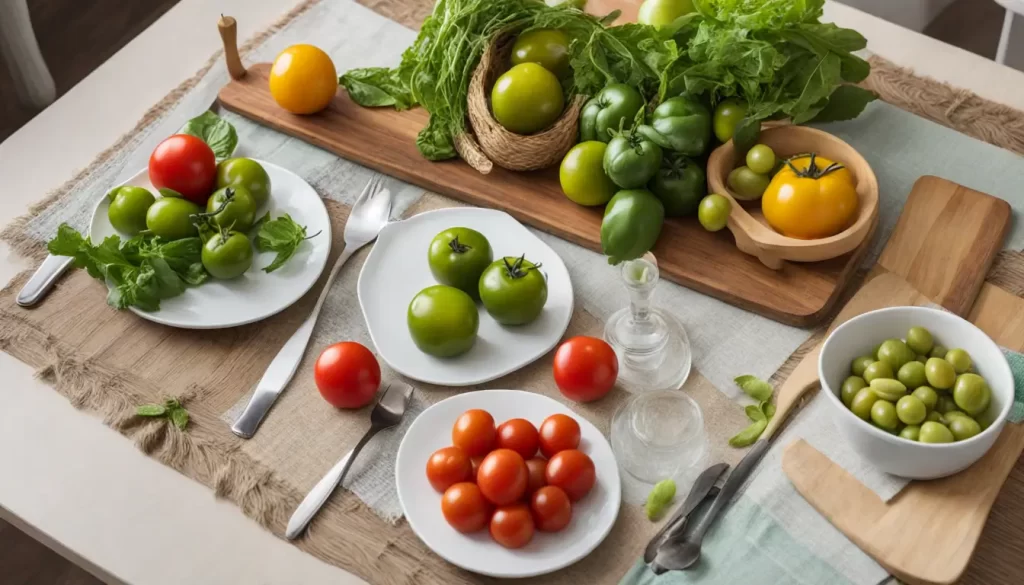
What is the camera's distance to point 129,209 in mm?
1479

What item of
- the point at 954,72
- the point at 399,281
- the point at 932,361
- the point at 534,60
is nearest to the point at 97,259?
the point at 399,281

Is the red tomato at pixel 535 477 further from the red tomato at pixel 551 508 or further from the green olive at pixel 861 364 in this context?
the green olive at pixel 861 364

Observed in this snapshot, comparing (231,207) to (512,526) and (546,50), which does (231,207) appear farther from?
(512,526)

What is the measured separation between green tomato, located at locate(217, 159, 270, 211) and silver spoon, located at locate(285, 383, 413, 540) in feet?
1.34

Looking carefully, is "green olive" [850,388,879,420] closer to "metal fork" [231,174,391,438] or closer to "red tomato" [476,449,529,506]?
"red tomato" [476,449,529,506]

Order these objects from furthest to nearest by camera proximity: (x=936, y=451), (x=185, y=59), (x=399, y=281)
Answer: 1. (x=185, y=59)
2. (x=399, y=281)
3. (x=936, y=451)

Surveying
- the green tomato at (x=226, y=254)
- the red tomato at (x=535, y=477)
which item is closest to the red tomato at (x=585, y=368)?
the red tomato at (x=535, y=477)

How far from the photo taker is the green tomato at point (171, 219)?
145cm

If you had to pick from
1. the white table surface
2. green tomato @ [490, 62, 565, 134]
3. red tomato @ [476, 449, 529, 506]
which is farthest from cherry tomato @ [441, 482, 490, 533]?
green tomato @ [490, 62, 565, 134]

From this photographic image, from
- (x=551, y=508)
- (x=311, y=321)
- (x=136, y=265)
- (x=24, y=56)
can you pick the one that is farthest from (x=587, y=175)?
(x=24, y=56)

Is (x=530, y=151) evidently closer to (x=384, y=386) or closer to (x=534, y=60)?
(x=534, y=60)

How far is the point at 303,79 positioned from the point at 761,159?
0.74 meters

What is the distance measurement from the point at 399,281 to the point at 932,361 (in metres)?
→ 0.70

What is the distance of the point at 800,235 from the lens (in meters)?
1.41
